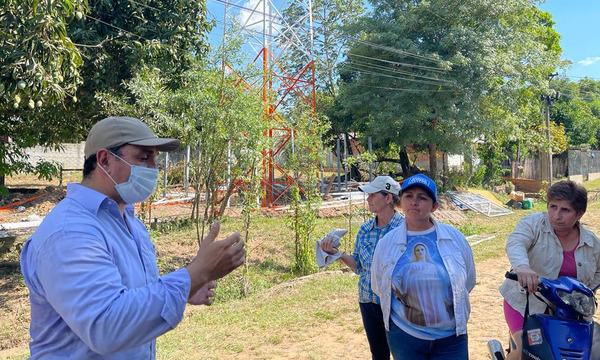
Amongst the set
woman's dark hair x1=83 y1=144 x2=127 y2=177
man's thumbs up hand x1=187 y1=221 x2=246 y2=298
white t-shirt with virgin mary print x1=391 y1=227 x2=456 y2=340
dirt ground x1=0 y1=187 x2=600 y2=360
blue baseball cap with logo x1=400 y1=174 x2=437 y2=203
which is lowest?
dirt ground x1=0 y1=187 x2=600 y2=360

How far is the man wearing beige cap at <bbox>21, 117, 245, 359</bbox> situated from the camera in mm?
1400

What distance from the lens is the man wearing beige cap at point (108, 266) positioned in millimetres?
1400

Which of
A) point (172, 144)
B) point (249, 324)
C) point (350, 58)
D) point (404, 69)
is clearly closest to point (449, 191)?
point (404, 69)

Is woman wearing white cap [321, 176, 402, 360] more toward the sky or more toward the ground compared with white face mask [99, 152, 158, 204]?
more toward the ground

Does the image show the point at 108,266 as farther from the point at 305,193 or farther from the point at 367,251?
the point at 305,193

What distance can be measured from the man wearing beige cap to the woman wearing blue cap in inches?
47.7

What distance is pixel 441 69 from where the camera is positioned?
1867 cm

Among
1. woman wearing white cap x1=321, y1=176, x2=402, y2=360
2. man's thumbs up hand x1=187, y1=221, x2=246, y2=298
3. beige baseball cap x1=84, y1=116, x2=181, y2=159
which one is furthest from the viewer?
woman wearing white cap x1=321, y1=176, x2=402, y2=360

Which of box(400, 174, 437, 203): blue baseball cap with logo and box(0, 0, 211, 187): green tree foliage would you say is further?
box(0, 0, 211, 187): green tree foliage

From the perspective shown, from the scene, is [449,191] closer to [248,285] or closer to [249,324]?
[248,285]

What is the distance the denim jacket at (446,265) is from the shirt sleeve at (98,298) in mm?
1553

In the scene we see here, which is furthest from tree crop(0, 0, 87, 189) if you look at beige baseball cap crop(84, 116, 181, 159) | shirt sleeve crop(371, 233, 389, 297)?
shirt sleeve crop(371, 233, 389, 297)

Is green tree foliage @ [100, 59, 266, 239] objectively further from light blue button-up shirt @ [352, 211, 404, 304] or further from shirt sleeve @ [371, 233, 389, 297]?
shirt sleeve @ [371, 233, 389, 297]

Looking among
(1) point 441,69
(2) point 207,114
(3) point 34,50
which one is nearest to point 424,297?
(3) point 34,50
